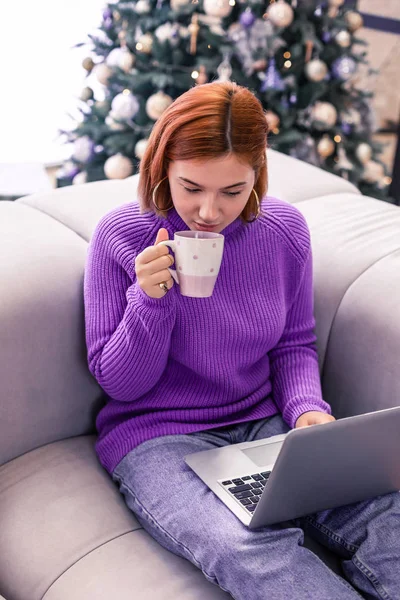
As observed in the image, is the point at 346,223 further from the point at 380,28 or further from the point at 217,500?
the point at 380,28

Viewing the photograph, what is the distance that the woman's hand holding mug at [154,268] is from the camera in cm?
121

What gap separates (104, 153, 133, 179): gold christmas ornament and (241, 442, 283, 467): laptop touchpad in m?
1.84

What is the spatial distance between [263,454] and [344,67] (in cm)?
201

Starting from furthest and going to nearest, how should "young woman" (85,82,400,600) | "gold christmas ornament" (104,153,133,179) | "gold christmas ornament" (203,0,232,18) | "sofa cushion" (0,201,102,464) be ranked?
1. "gold christmas ornament" (104,153,133,179)
2. "gold christmas ornament" (203,0,232,18)
3. "sofa cushion" (0,201,102,464)
4. "young woman" (85,82,400,600)

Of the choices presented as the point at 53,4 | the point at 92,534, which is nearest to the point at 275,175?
the point at 92,534

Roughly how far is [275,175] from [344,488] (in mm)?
963

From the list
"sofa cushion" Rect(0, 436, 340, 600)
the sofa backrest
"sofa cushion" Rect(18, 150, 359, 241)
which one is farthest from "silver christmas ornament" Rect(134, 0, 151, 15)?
"sofa cushion" Rect(0, 436, 340, 600)

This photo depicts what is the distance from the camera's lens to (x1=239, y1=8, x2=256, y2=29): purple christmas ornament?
8.91ft

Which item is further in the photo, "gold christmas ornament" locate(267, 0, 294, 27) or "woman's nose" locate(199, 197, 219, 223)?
"gold christmas ornament" locate(267, 0, 294, 27)

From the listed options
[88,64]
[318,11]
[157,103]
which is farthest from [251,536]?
[88,64]

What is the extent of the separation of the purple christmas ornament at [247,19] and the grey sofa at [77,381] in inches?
48.7

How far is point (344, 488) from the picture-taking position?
3.97ft

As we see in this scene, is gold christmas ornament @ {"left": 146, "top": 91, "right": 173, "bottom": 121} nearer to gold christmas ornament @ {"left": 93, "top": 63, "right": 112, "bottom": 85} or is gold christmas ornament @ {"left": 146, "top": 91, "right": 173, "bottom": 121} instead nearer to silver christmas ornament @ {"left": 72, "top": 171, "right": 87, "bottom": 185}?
gold christmas ornament @ {"left": 93, "top": 63, "right": 112, "bottom": 85}

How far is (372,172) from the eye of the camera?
3.19 metres
